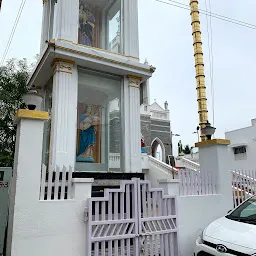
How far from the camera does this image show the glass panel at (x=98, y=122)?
596 cm

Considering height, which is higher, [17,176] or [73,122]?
[73,122]

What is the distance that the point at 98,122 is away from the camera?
630cm

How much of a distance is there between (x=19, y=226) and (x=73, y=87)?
11.0 ft

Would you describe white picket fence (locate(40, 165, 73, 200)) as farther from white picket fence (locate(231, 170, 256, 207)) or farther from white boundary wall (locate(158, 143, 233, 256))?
white picket fence (locate(231, 170, 256, 207))

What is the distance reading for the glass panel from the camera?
5.96 m

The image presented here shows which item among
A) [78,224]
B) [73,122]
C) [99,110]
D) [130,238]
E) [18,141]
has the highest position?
[99,110]

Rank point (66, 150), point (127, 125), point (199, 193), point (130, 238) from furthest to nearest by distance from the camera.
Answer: point (127, 125) < point (66, 150) < point (199, 193) < point (130, 238)

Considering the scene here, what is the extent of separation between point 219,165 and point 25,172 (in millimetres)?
3925

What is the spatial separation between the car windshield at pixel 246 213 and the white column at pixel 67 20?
203 inches

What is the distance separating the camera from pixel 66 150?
535cm

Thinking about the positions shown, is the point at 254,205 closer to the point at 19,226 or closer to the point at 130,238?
the point at 130,238

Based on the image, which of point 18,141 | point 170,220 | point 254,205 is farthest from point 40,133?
point 254,205

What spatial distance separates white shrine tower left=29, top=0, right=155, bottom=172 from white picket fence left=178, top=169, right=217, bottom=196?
1.54m

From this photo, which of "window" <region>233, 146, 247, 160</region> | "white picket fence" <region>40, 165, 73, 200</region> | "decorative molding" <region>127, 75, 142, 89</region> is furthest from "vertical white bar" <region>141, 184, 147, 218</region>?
"window" <region>233, 146, 247, 160</region>
